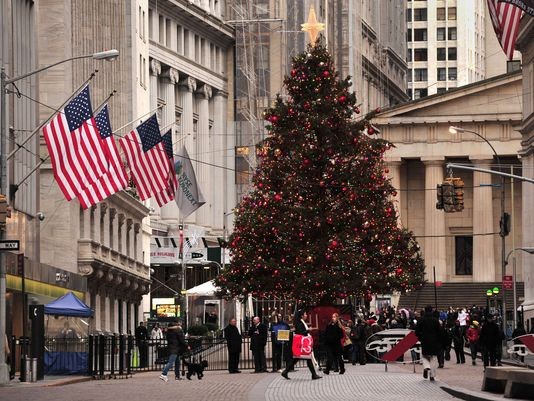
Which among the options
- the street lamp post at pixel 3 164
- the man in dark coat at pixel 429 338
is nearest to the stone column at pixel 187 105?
the street lamp post at pixel 3 164

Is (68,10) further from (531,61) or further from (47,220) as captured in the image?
(531,61)

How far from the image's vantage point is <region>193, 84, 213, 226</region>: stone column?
11875cm

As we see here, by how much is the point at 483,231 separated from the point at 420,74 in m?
74.8

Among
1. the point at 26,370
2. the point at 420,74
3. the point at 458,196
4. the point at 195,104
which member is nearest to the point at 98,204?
the point at 458,196

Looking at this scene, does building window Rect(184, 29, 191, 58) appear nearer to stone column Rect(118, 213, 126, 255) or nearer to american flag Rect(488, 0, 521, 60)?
stone column Rect(118, 213, 126, 255)

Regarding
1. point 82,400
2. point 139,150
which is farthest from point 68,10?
point 82,400

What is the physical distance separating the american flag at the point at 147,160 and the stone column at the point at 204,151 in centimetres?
6242

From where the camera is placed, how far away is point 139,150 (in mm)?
53562

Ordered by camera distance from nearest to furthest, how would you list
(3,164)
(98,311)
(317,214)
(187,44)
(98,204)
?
1. (3,164)
2. (317,214)
3. (98,204)
4. (98,311)
5. (187,44)

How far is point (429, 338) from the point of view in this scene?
131ft

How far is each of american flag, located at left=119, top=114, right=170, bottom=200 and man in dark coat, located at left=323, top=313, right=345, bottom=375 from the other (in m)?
9.76

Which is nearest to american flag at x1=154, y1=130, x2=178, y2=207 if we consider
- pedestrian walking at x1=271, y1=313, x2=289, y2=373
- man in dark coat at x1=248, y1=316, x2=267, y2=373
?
pedestrian walking at x1=271, y1=313, x2=289, y2=373

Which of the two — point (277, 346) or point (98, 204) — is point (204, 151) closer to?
point (98, 204)

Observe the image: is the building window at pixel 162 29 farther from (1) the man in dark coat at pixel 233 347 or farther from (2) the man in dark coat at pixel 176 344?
(2) the man in dark coat at pixel 176 344
